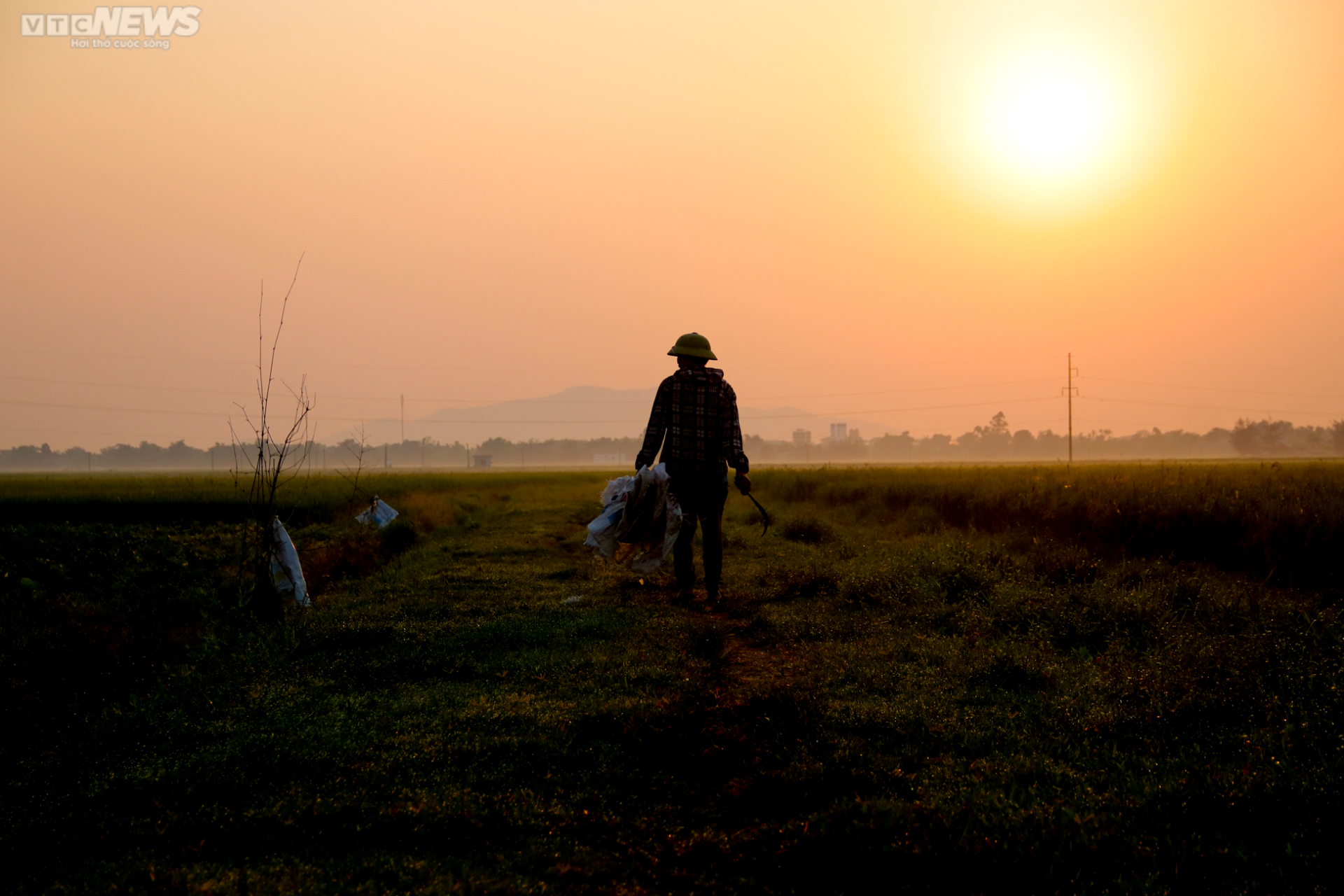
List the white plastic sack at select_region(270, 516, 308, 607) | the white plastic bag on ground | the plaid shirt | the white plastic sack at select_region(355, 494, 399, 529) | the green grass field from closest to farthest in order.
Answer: the green grass field
the plaid shirt
the white plastic sack at select_region(270, 516, 308, 607)
the white plastic bag on ground
the white plastic sack at select_region(355, 494, 399, 529)

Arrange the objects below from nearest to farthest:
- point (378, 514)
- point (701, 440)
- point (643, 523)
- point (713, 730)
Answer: point (713, 730), point (701, 440), point (643, 523), point (378, 514)

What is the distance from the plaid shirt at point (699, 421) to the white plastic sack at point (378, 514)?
41.8ft

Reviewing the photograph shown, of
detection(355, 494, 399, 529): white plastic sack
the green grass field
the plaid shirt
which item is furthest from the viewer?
detection(355, 494, 399, 529): white plastic sack

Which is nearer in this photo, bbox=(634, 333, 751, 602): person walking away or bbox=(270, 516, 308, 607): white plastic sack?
bbox=(634, 333, 751, 602): person walking away

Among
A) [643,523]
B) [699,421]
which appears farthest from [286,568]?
[699,421]

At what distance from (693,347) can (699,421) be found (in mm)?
817

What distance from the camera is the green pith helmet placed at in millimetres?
8844

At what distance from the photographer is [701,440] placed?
8789 mm

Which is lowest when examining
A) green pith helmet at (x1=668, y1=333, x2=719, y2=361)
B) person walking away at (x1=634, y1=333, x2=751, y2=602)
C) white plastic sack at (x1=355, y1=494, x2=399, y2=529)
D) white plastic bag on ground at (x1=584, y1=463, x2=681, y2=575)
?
white plastic sack at (x1=355, y1=494, x2=399, y2=529)

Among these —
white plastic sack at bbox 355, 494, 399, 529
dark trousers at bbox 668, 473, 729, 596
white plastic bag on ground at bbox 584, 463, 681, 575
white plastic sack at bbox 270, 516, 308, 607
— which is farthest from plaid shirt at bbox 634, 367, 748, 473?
white plastic sack at bbox 355, 494, 399, 529

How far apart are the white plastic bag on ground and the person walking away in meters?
0.32

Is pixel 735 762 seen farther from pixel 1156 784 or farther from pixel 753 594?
pixel 753 594

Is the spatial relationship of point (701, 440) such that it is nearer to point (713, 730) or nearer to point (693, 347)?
point (693, 347)

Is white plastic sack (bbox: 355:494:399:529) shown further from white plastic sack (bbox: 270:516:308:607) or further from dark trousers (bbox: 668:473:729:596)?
dark trousers (bbox: 668:473:729:596)
